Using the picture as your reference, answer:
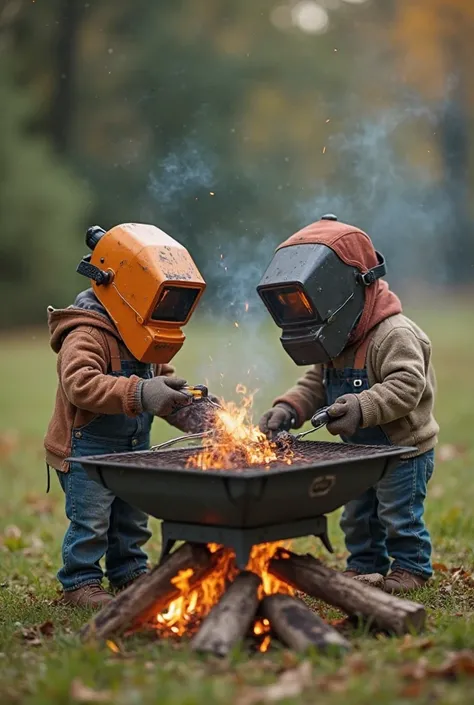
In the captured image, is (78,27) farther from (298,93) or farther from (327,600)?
(327,600)

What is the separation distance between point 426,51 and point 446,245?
4.35 m

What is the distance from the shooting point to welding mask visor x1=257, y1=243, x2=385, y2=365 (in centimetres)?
514

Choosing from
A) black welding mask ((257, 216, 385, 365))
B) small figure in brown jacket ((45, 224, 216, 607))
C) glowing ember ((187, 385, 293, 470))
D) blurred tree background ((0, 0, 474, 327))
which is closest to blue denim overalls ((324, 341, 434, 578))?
black welding mask ((257, 216, 385, 365))

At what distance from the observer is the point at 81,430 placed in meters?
5.43

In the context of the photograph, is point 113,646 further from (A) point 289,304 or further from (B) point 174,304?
(A) point 289,304

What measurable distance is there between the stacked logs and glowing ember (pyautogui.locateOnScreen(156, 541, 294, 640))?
3cm

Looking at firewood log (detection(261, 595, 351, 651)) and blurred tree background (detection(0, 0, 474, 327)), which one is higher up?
blurred tree background (detection(0, 0, 474, 327))

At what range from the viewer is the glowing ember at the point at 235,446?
4567 mm

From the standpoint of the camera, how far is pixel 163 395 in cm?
489

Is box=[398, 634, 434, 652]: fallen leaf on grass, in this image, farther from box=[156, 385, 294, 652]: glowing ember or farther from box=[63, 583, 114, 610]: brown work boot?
box=[63, 583, 114, 610]: brown work boot

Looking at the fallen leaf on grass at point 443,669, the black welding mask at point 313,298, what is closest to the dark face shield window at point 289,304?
the black welding mask at point 313,298

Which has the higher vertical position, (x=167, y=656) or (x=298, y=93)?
(x=298, y=93)

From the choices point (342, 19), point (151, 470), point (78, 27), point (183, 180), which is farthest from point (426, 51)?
point (151, 470)

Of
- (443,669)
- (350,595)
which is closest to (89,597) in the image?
(350,595)
